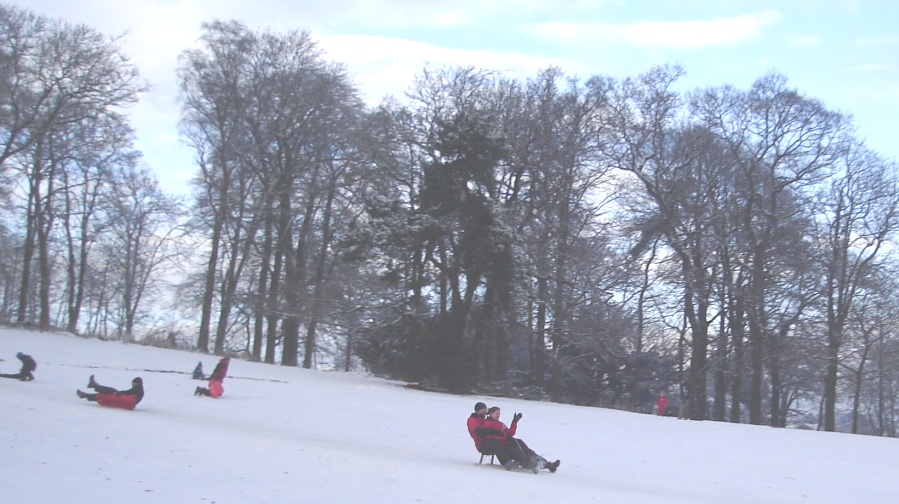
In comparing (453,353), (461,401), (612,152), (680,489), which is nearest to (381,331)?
(453,353)

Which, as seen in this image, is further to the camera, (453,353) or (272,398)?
(453,353)

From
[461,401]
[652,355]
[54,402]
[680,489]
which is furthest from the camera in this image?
[652,355]

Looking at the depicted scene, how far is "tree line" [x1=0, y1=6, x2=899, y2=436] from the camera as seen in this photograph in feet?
115

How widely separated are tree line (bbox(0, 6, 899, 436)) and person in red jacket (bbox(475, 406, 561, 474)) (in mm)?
20309

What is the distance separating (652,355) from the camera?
1864 inches

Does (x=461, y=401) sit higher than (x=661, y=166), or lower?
lower

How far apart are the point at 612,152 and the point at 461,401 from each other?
18.1 m

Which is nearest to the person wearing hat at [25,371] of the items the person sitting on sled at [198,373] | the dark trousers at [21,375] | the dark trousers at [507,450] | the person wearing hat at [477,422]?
the dark trousers at [21,375]

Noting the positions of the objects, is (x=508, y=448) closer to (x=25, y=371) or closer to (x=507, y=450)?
(x=507, y=450)

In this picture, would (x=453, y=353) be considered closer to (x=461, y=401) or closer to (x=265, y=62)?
(x=461, y=401)

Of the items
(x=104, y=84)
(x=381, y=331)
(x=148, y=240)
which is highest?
(x=104, y=84)

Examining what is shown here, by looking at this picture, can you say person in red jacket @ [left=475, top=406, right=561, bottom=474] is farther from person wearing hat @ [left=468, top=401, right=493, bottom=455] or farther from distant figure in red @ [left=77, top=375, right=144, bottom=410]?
distant figure in red @ [left=77, top=375, right=144, bottom=410]

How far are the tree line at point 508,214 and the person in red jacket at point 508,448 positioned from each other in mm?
20309

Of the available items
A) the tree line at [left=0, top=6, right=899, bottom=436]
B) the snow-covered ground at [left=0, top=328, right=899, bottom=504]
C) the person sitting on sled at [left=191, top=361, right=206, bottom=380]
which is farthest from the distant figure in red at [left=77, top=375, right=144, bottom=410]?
the tree line at [left=0, top=6, right=899, bottom=436]
